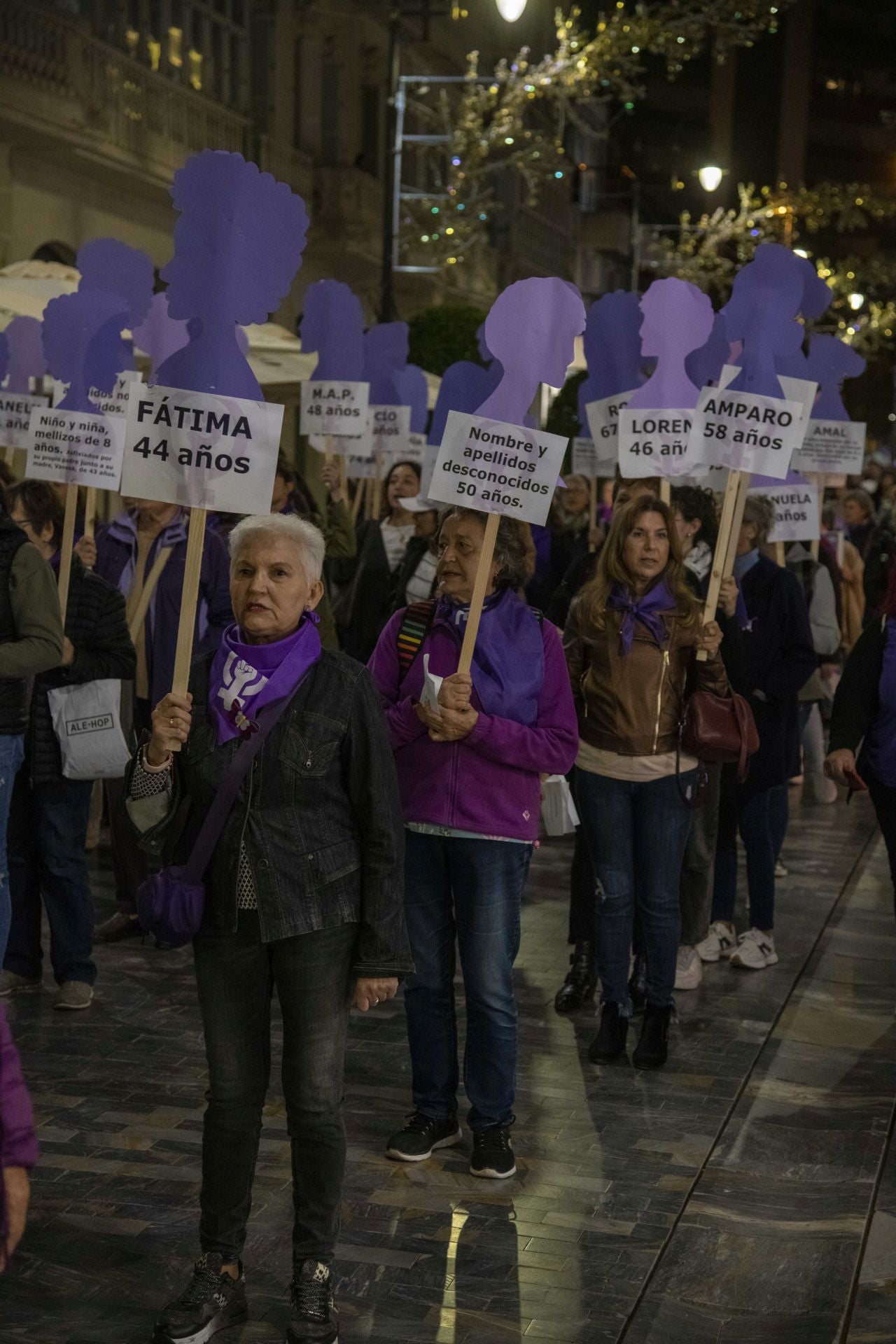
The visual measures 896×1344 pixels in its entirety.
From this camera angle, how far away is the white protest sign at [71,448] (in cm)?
805

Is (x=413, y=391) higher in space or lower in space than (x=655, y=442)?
higher

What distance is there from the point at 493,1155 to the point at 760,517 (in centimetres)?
366

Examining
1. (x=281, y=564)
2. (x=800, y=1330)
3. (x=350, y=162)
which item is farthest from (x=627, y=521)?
(x=350, y=162)

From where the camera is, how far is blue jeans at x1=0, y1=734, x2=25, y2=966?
19.7ft

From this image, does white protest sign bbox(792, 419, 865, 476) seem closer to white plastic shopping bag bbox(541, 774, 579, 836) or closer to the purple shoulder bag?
white plastic shopping bag bbox(541, 774, 579, 836)

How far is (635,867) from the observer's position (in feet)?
21.9

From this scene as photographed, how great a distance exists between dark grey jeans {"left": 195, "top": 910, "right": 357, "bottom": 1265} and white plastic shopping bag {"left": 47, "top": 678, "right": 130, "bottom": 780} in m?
2.59

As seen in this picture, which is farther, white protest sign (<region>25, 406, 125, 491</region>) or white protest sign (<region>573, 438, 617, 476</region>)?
white protest sign (<region>573, 438, 617, 476</region>)

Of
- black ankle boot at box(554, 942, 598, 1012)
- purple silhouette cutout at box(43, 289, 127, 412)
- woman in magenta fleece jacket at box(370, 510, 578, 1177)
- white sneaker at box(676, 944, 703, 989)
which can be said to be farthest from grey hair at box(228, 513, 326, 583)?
purple silhouette cutout at box(43, 289, 127, 412)

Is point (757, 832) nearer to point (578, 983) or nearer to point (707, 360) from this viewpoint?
point (578, 983)

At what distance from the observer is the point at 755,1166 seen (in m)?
5.75

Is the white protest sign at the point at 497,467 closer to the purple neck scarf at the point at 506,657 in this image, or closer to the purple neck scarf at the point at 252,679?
the purple neck scarf at the point at 506,657

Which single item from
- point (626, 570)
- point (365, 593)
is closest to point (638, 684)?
point (626, 570)

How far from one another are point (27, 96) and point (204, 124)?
549cm
